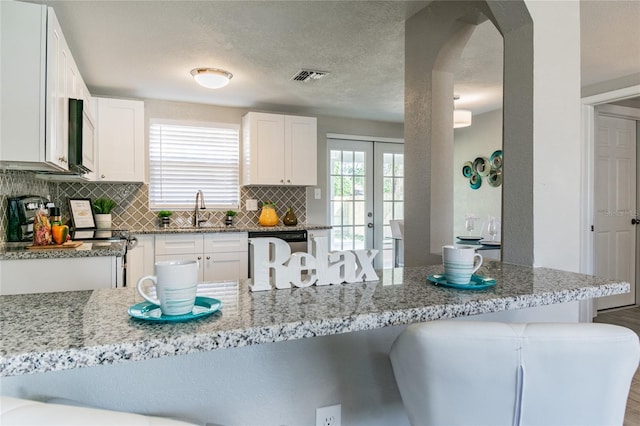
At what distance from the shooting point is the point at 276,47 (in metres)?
3.00

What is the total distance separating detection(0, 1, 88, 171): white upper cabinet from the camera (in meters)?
2.02

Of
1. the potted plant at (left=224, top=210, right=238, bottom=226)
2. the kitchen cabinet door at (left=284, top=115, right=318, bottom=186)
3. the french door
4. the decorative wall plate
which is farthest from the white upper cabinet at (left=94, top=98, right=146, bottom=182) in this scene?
the decorative wall plate

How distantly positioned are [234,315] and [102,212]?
3939mm

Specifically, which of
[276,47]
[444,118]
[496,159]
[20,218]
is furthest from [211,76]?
[496,159]

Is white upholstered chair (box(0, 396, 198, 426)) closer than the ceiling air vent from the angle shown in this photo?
Yes

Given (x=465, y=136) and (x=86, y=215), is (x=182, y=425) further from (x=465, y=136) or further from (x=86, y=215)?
(x=465, y=136)

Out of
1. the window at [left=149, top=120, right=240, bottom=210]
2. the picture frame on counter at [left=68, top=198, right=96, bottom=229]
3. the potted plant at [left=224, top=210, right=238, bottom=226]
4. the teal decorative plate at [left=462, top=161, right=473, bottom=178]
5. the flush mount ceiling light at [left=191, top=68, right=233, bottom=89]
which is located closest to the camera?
the flush mount ceiling light at [left=191, top=68, right=233, bottom=89]

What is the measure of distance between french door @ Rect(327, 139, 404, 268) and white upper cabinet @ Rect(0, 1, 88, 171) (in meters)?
3.72

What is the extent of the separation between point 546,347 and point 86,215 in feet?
14.0

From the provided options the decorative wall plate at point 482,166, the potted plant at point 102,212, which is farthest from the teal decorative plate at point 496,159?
the potted plant at point 102,212

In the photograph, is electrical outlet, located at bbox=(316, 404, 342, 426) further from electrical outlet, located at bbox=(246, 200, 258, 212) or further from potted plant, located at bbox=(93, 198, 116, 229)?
electrical outlet, located at bbox=(246, 200, 258, 212)

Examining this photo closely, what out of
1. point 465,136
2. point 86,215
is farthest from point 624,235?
point 86,215

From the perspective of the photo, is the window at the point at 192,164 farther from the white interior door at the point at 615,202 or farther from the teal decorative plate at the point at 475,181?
the white interior door at the point at 615,202

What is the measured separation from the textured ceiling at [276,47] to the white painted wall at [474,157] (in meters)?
0.91
